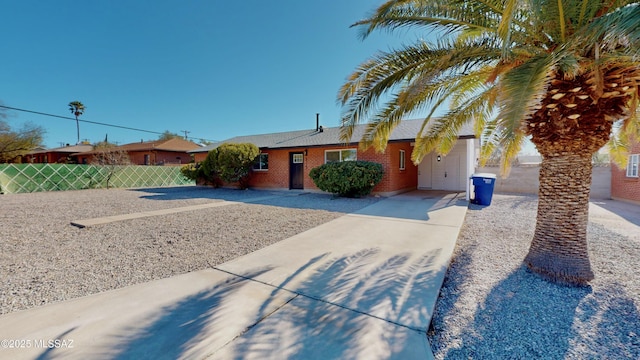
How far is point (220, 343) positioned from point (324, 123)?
652 inches

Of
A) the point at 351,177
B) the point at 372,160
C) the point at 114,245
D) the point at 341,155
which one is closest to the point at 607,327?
the point at 114,245

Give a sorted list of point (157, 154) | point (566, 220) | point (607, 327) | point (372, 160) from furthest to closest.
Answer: point (157, 154) → point (372, 160) → point (566, 220) → point (607, 327)

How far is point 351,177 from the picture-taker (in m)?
10.9

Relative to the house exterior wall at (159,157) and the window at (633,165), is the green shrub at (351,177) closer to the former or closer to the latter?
the window at (633,165)

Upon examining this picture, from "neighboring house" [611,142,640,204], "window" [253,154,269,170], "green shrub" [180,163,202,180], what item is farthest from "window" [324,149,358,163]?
"neighboring house" [611,142,640,204]

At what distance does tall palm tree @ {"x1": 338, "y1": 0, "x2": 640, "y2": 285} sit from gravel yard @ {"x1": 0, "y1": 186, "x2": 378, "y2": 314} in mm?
4096

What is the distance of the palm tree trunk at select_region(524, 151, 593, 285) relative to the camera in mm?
3512

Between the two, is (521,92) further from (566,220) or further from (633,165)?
(633,165)

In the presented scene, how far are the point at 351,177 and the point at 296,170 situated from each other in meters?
5.13

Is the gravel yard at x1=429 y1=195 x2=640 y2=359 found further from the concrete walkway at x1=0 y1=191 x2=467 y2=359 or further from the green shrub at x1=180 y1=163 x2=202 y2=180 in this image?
the green shrub at x1=180 y1=163 x2=202 y2=180

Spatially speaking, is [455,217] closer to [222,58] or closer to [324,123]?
[324,123]

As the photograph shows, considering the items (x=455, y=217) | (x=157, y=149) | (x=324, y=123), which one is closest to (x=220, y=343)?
(x=455, y=217)

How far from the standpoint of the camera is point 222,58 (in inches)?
640

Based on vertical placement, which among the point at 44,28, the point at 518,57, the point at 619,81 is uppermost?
the point at 44,28
